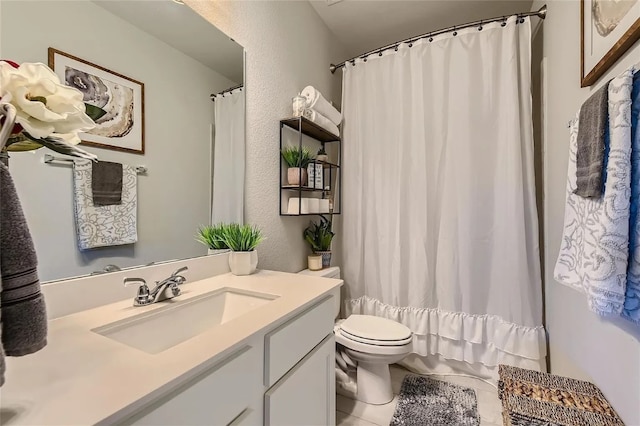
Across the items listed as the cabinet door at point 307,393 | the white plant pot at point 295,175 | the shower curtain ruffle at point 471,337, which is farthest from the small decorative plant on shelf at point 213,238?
the shower curtain ruffle at point 471,337

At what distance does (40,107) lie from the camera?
1.63 ft

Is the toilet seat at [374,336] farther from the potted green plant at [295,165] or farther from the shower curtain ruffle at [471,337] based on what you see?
the potted green plant at [295,165]

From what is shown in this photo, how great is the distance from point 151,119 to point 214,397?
102 centimetres

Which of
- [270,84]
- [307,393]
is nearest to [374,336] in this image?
[307,393]

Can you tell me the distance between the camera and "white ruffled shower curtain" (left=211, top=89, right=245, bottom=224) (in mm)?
1414

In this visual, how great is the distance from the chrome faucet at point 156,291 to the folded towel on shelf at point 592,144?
55.7 inches

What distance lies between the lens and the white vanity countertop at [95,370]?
45 centimetres

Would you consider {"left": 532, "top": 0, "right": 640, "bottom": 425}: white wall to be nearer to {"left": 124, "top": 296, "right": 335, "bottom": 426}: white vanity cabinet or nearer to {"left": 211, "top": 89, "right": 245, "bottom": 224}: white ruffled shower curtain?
{"left": 124, "top": 296, "right": 335, "bottom": 426}: white vanity cabinet

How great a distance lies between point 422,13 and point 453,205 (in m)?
1.44

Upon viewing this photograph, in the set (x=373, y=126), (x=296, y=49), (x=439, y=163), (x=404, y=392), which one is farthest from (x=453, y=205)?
(x=296, y=49)

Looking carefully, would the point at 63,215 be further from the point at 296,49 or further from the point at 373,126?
the point at 373,126

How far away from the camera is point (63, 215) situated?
88cm

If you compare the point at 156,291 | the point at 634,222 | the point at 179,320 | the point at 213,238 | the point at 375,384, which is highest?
the point at 634,222

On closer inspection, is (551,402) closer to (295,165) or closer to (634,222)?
(634,222)
